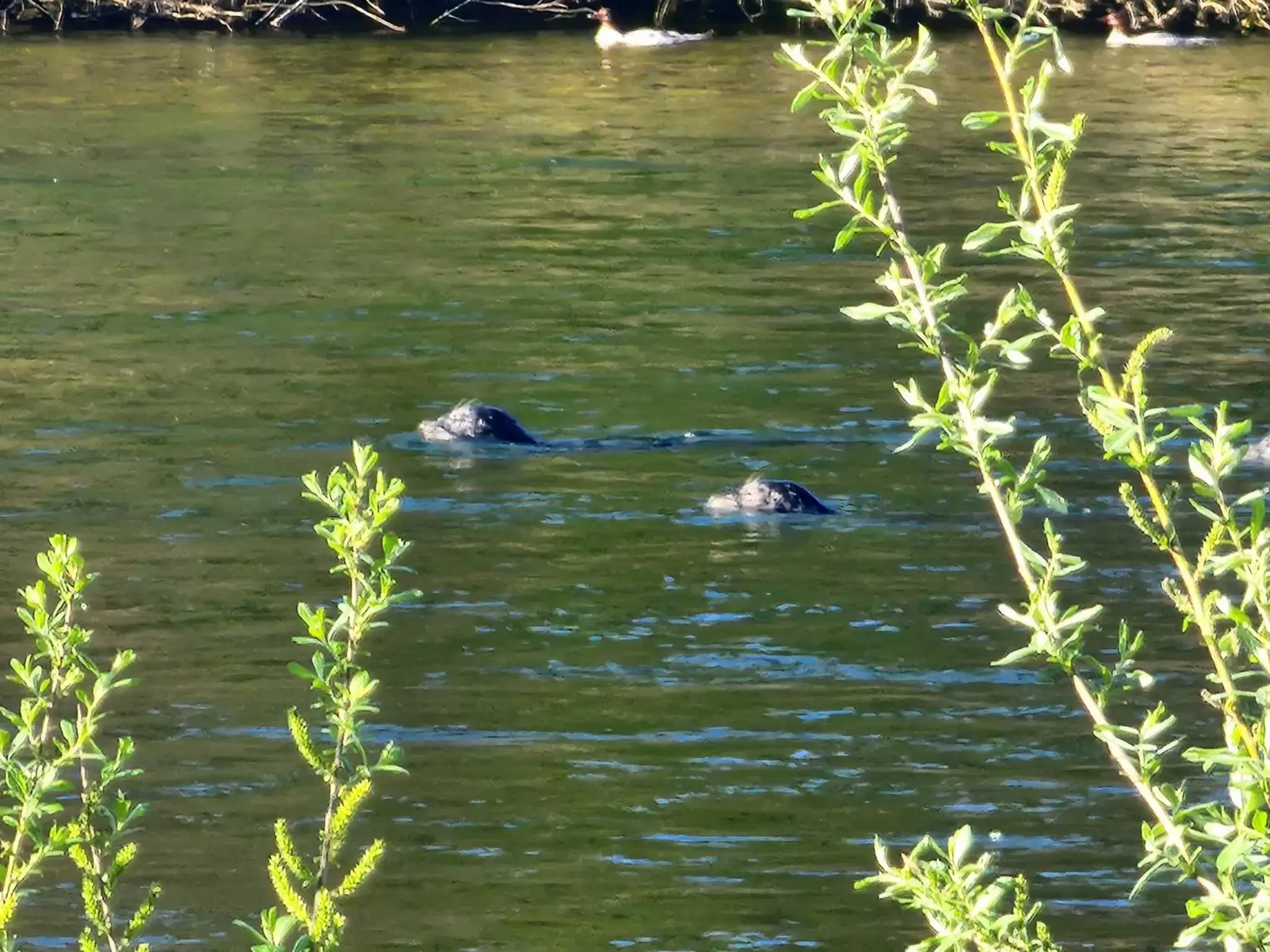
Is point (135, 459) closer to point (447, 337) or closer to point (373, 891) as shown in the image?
point (447, 337)

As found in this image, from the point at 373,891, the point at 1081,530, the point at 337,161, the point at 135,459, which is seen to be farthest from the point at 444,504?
the point at 337,161

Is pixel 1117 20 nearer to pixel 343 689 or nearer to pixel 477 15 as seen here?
pixel 477 15

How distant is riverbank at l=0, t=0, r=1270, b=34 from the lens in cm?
3033

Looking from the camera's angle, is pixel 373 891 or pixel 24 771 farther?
pixel 373 891

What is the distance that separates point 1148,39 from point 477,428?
20.1m

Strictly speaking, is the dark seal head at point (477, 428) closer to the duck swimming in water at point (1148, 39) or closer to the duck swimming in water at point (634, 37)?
the duck swimming in water at point (634, 37)

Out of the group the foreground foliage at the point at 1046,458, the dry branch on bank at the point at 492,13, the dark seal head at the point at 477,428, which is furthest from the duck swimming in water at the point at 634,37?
the foreground foliage at the point at 1046,458

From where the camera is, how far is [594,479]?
10.8m

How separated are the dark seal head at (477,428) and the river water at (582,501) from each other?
0.13 metres

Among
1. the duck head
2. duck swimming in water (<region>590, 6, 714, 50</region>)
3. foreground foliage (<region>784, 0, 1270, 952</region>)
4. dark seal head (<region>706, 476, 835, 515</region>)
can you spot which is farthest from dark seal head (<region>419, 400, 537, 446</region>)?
the duck head

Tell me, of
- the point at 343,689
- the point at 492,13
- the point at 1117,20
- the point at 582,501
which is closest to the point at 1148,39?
the point at 1117,20

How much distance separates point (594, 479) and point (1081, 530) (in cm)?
223

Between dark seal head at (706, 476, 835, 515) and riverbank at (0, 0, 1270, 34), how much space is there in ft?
67.5

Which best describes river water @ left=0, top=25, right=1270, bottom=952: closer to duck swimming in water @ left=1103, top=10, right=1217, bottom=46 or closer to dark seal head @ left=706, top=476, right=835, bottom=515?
dark seal head @ left=706, top=476, right=835, bottom=515
